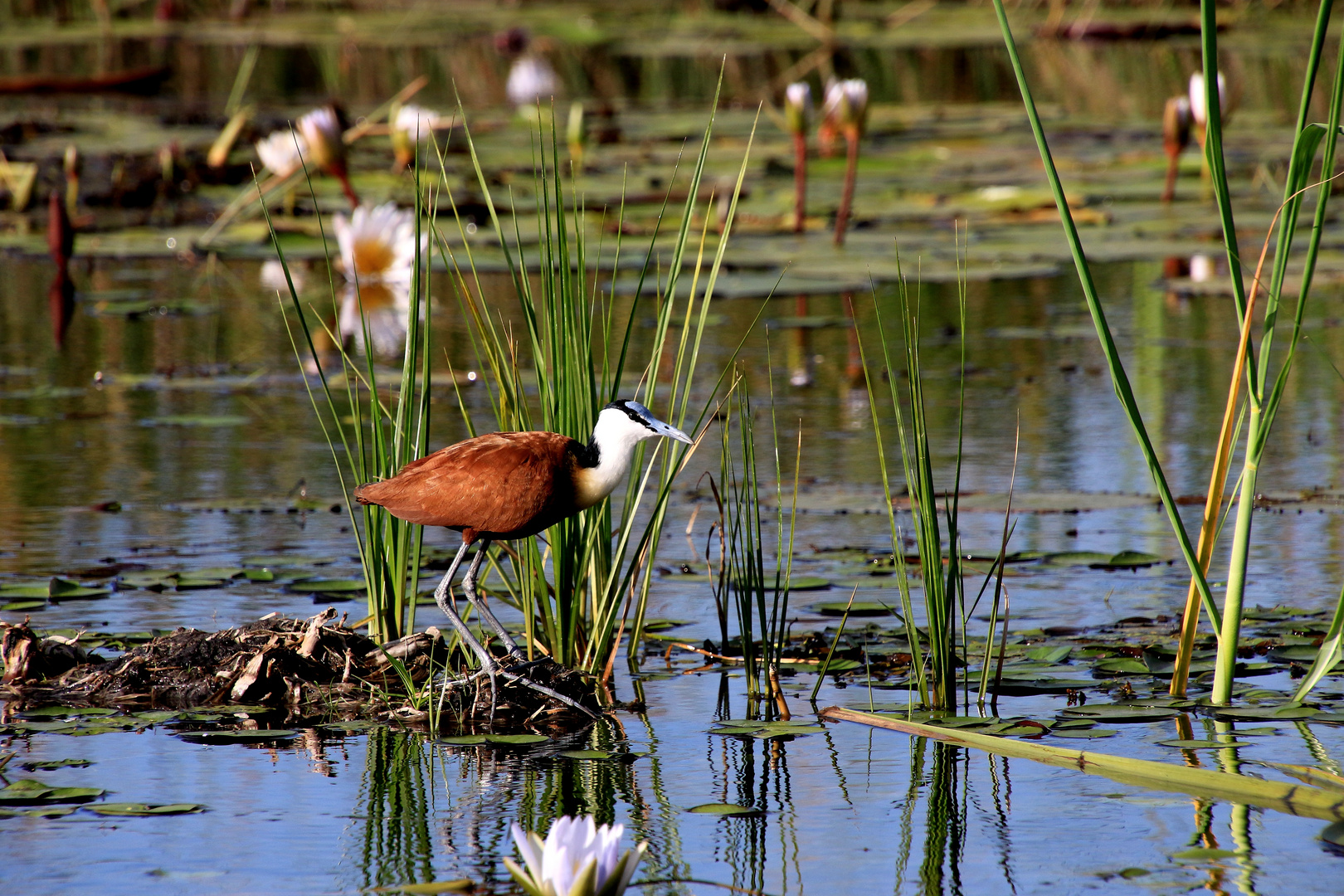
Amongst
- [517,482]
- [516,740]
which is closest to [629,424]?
[517,482]

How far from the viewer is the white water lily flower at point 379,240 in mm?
8234

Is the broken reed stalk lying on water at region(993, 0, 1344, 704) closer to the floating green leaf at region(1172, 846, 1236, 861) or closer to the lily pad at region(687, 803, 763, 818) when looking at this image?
the floating green leaf at region(1172, 846, 1236, 861)

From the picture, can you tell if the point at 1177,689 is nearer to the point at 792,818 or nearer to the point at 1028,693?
the point at 1028,693

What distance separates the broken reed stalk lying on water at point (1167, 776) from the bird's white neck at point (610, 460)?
71cm

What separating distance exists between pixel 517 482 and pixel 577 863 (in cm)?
123

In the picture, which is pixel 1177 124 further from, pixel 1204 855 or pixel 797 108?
pixel 1204 855

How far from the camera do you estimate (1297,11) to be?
23547 mm

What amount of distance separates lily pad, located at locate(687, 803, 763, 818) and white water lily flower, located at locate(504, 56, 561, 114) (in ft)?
43.9

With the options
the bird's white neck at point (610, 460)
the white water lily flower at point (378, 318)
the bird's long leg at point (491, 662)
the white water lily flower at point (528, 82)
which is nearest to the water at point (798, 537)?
the bird's long leg at point (491, 662)

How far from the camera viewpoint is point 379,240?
28.1 ft

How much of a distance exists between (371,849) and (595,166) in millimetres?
10014

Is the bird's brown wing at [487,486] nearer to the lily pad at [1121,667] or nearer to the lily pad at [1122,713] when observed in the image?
the lily pad at [1122,713]

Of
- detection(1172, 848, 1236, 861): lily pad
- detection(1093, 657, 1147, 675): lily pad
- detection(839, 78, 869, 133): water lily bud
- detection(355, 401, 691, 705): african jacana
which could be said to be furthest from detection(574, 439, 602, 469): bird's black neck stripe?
detection(839, 78, 869, 133): water lily bud

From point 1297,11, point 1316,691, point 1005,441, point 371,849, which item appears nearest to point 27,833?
point 371,849
